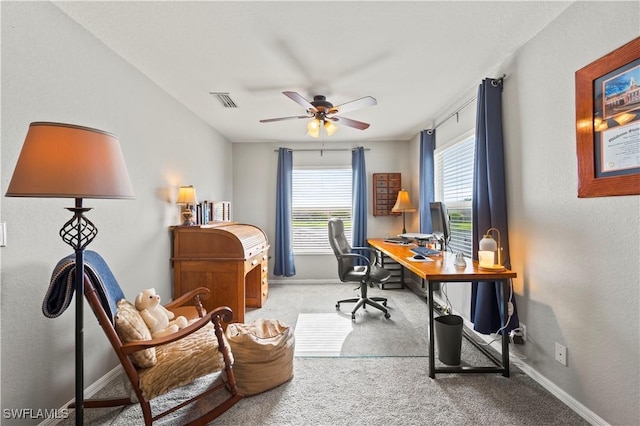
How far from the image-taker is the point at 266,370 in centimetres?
194

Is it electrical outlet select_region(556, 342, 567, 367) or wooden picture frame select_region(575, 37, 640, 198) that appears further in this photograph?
electrical outlet select_region(556, 342, 567, 367)

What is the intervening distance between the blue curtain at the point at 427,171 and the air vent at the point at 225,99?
256 cm

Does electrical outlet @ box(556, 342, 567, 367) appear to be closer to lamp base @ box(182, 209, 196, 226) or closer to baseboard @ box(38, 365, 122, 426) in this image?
baseboard @ box(38, 365, 122, 426)

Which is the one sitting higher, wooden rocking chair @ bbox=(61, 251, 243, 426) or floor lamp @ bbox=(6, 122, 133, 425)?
floor lamp @ bbox=(6, 122, 133, 425)

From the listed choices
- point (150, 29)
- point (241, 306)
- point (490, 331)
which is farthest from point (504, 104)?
point (241, 306)

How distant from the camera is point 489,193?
2340 mm

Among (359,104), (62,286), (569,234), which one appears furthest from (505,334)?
(62,286)

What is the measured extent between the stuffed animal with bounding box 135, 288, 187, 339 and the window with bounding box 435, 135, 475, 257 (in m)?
2.87

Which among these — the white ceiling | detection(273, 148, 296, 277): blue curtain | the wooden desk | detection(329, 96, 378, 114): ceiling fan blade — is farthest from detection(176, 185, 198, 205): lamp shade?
the wooden desk

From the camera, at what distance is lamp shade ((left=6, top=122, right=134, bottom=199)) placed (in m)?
1.08

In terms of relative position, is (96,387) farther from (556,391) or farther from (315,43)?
(556,391)

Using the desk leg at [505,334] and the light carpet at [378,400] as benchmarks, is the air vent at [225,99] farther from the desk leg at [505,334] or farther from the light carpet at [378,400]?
the desk leg at [505,334]

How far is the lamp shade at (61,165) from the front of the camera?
1.08 m

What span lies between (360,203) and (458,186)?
1677mm
